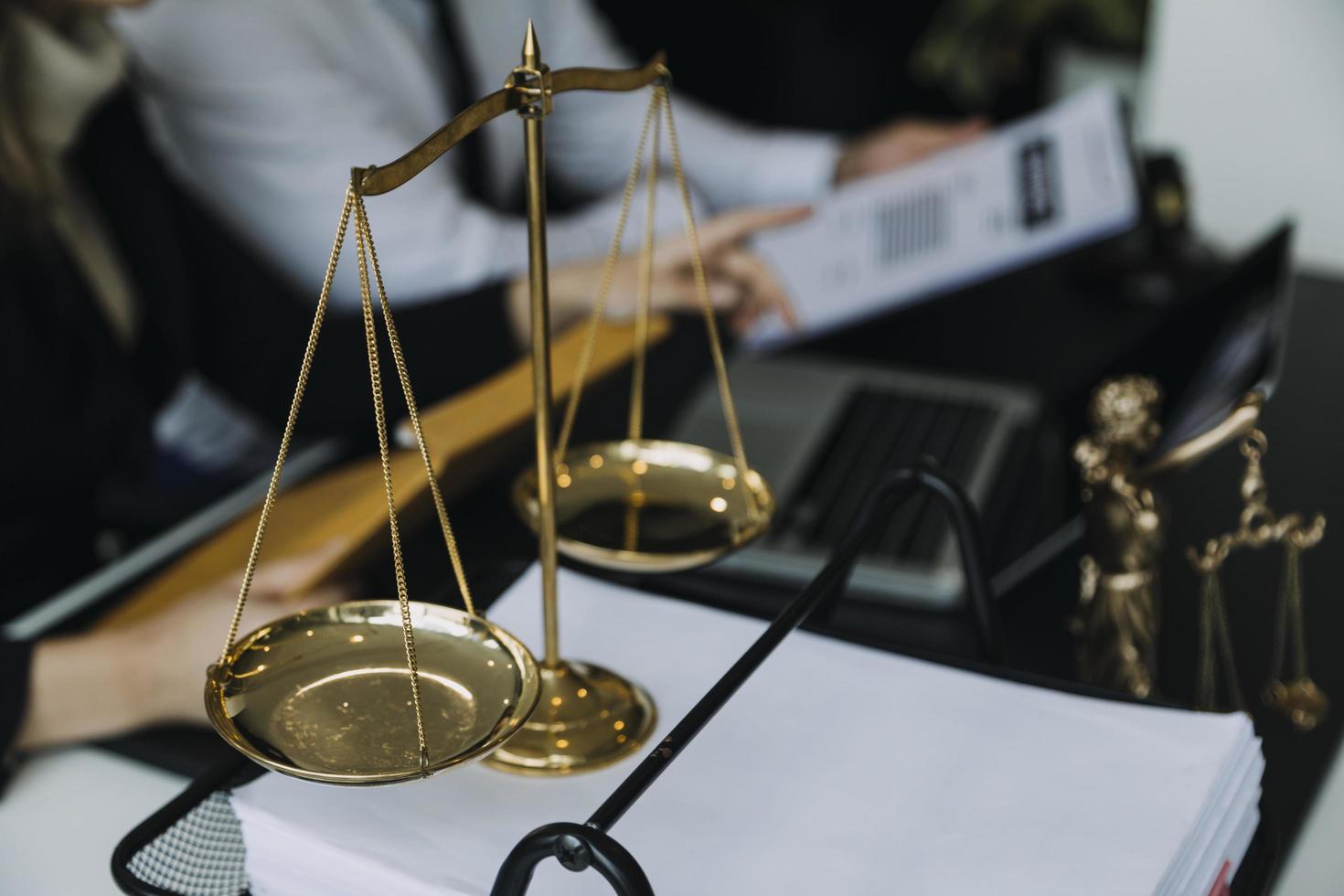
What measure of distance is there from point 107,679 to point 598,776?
38 centimetres

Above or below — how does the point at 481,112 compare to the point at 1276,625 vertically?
above

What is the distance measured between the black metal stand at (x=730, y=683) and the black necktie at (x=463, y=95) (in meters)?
1.16

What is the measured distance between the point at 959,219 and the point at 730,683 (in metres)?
0.90

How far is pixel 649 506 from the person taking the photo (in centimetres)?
57

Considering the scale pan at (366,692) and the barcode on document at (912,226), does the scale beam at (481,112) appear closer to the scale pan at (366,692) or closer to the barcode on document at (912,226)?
the scale pan at (366,692)

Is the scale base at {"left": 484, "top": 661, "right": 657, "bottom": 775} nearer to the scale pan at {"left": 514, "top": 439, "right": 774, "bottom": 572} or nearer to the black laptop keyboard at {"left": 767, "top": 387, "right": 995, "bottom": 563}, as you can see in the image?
the scale pan at {"left": 514, "top": 439, "right": 774, "bottom": 572}

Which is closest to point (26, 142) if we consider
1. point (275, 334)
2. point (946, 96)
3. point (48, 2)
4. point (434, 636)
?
point (48, 2)

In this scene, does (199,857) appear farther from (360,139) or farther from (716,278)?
(360,139)

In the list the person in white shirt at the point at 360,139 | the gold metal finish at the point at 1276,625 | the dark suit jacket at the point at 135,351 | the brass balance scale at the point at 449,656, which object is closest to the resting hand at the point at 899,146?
the person in white shirt at the point at 360,139

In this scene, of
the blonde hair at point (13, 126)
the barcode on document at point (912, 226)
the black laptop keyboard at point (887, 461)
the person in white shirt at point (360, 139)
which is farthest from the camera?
the person in white shirt at point (360, 139)

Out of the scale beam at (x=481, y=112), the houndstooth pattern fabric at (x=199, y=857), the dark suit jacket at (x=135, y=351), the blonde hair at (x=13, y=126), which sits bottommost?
the dark suit jacket at (x=135, y=351)

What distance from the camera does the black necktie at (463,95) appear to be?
1646 millimetres

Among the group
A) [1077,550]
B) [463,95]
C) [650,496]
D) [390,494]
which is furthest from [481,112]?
[463,95]

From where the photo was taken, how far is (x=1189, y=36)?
147 cm
